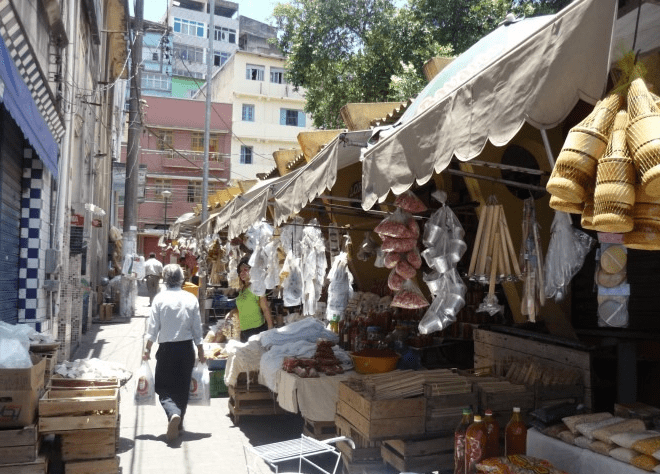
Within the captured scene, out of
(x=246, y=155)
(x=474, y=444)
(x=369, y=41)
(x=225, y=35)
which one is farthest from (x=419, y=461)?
(x=225, y=35)

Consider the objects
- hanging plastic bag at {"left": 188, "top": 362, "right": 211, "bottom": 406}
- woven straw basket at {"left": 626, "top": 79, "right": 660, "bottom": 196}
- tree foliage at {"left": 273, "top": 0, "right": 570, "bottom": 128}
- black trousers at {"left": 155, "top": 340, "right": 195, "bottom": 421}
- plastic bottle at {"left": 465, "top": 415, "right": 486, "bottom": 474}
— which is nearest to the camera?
woven straw basket at {"left": 626, "top": 79, "right": 660, "bottom": 196}

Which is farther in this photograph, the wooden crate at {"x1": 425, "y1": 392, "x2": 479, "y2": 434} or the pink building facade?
the pink building facade

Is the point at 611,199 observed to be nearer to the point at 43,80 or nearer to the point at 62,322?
the point at 43,80

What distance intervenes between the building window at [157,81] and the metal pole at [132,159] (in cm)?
3662

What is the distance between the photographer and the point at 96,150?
1866cm

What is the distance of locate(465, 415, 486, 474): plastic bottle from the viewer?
3.76 metres

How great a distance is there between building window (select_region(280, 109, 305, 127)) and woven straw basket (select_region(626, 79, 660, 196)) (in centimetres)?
4465

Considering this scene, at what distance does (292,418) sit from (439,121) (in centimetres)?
568

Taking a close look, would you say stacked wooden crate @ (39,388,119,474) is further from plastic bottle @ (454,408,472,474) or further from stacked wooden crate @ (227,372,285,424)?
plastic bottle @ (454,408,472,474)

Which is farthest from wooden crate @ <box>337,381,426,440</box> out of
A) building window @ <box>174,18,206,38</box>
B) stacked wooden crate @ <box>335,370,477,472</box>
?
building window @ <box>174,18,206,38</box>

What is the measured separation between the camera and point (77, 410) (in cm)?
548

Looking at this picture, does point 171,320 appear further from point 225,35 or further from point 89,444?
point 225,35

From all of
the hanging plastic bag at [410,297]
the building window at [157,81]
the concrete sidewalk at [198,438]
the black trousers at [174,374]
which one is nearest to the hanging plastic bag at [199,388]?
the black trousers at [174,374]

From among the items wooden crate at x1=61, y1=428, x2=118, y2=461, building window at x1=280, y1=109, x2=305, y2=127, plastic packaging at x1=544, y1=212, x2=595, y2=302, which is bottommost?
wooden crate at x1=61, y1=428, x2=118, y2=461
